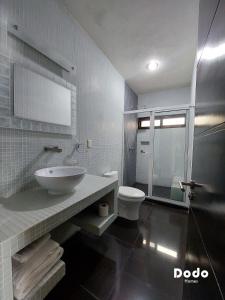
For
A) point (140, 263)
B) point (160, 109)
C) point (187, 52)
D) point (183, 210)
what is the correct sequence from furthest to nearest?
point (160, 109) → point (183, 210) → point (187, 52) → point (140, 263)

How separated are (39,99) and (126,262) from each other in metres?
1.74

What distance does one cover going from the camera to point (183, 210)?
2.32 metres

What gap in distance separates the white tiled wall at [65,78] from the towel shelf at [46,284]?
0.60 meters

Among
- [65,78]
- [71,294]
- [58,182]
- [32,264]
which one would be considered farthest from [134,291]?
[65,78]

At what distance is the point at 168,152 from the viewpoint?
2.87 m

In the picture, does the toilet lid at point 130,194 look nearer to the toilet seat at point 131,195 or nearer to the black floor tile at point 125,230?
the toilet seat at point 131,195

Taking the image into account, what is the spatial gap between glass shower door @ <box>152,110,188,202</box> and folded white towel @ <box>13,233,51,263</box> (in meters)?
2.29

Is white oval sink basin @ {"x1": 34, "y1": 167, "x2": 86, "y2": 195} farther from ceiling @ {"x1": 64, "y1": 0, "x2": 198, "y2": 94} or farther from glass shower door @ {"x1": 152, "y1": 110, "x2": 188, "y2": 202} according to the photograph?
→ glass shower door @ {"x1": 152, "y1": 110, "x2": 188, "y2": 202}

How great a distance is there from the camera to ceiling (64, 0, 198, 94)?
1328mm

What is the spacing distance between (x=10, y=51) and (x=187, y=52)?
7.17 ft

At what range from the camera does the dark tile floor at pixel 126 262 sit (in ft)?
3.44

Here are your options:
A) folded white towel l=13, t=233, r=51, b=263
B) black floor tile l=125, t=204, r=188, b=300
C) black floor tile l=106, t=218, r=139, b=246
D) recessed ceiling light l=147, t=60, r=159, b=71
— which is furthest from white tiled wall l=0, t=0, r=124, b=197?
black floor tile l=125, t=204, r=188, b=300

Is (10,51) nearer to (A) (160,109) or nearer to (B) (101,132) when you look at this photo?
(B) (101,132)

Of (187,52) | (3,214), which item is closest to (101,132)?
(3,214)
